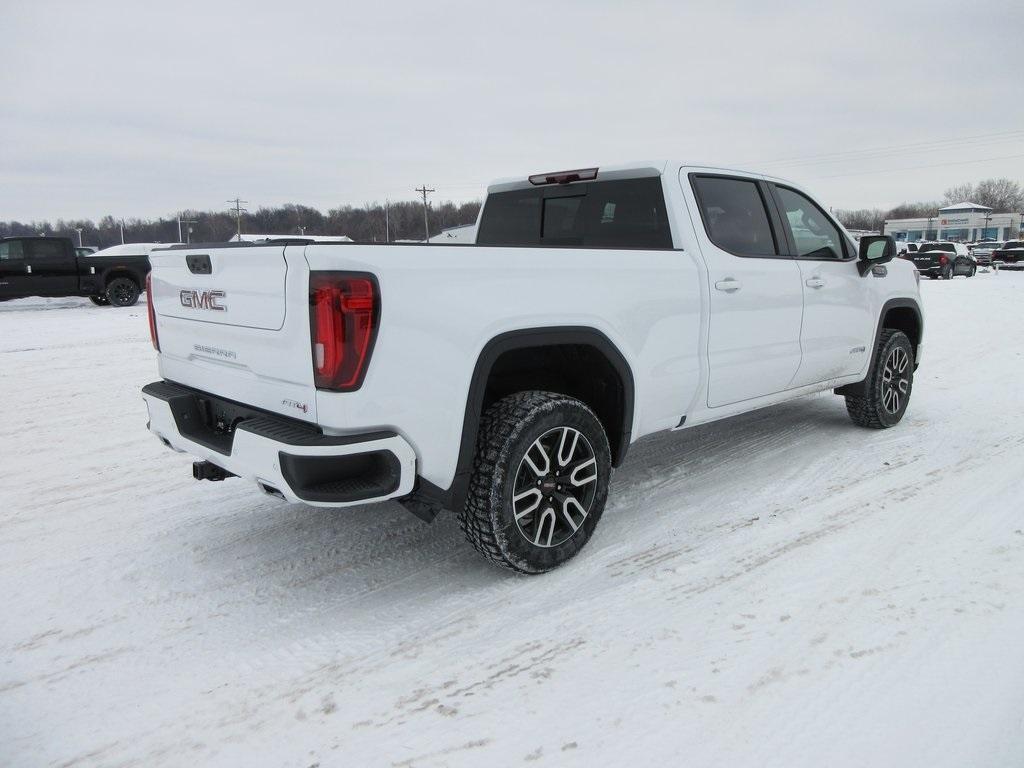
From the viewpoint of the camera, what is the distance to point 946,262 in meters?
→ 27.3

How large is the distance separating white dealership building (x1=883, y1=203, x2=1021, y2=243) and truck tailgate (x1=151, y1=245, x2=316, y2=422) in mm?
112777

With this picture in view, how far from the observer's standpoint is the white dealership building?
102m

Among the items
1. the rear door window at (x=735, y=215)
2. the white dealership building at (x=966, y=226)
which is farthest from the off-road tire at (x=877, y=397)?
the white dealership building at (x=966, y=226)

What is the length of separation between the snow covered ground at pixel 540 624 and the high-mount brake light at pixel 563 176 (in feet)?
6.04

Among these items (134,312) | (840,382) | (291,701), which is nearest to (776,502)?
(840,382)

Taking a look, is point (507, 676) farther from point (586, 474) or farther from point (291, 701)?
point (586, 474)

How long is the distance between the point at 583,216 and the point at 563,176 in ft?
0.94

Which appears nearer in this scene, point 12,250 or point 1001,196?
point 12,250

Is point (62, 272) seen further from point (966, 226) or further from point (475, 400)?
point (966, 226)

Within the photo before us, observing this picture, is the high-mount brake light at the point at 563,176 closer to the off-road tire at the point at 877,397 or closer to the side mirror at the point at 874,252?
the side mirror at the point at 874,252

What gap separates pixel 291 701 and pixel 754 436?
396 cm

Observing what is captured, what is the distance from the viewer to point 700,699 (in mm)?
2281

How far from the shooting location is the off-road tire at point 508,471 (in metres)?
2.89

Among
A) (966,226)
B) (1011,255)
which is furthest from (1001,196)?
(1011,255)
